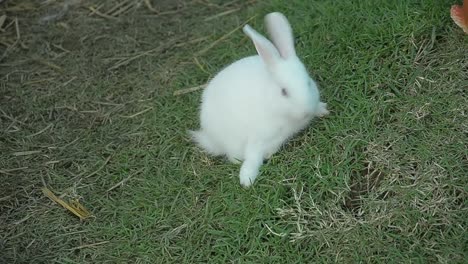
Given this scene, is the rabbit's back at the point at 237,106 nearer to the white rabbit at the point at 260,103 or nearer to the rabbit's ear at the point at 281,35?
the white rabbit at the point at 260,103

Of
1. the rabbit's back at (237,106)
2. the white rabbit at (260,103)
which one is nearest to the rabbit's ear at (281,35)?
the white rabbit at (260,103)

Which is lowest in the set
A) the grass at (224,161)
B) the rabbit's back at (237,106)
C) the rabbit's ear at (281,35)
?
the grass at (224,161)

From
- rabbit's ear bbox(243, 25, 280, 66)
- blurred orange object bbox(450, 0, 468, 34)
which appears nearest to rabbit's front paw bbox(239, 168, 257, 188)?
rabbit's ear bbox(243, 25, 280, 66)

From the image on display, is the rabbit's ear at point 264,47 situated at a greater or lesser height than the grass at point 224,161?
greater

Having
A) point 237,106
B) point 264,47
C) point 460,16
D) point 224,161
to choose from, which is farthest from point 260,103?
point 460,16

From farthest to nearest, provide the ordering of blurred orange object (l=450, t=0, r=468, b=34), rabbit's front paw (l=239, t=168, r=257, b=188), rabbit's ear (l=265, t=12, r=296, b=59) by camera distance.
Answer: blurred orange object (l=450, t=0, r=468, b=34) → rabbit's front paw (l=239, t=168, r=257, b=188) → rabbit's ear (l=265, t=12, r=296, b=59)

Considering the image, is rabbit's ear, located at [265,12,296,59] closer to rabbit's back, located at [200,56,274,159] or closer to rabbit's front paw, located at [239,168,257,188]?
rabbit's back, located at [200,56,274,159]

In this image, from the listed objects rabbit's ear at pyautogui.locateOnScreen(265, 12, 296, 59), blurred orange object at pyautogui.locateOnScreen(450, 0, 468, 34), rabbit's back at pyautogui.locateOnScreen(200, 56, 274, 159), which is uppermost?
rabbit's ear at pyautogui.locateOnScreen(265, 12, 296, 59)
